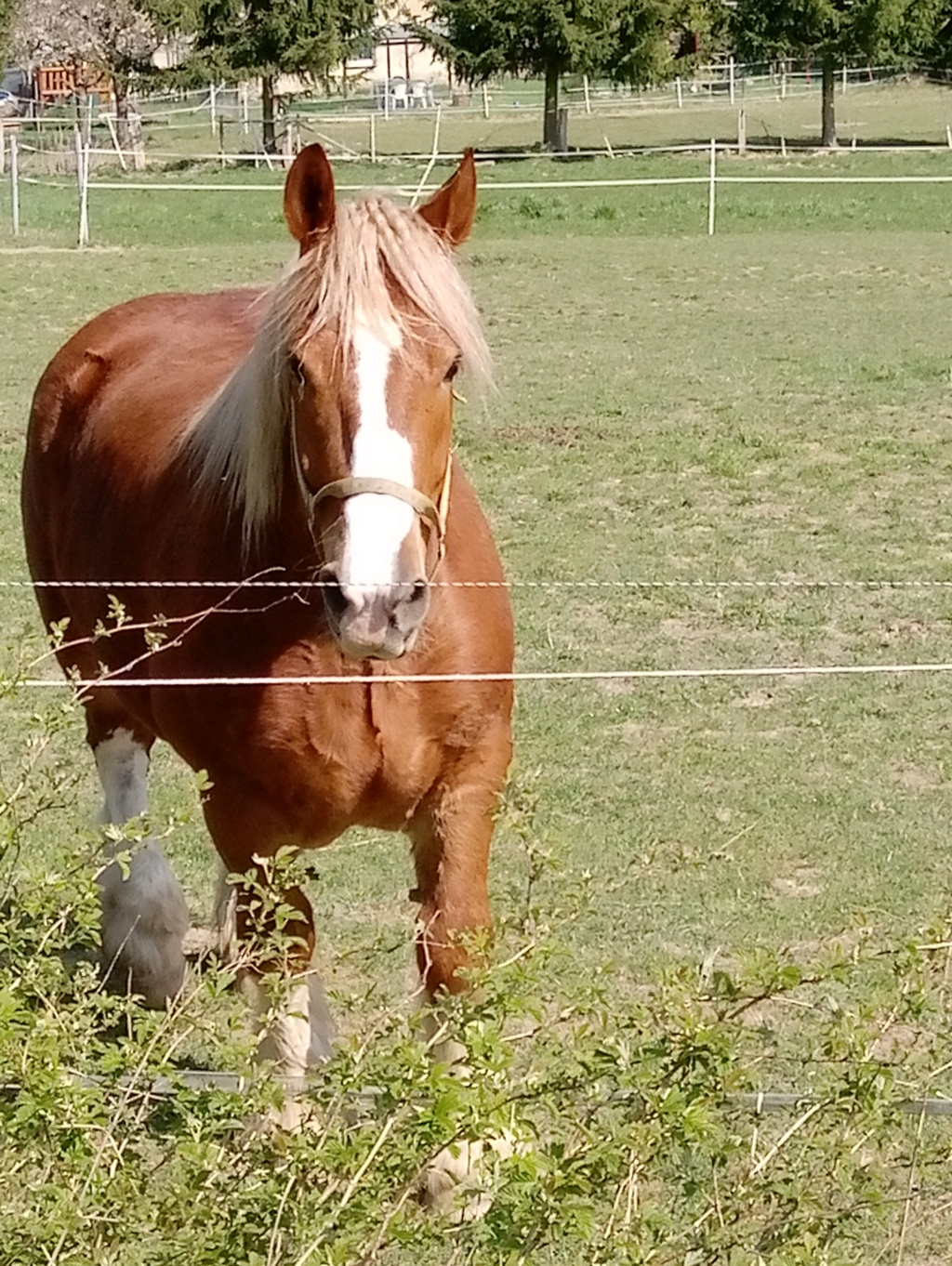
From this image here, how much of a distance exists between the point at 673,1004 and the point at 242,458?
1.63 metres

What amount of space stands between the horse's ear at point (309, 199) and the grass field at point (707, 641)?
0.95m

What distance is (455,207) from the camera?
3166 millimetres

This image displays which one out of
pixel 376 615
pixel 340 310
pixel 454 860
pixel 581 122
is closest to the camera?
pixel 376 615

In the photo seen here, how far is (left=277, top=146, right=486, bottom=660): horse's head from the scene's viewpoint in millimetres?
2688

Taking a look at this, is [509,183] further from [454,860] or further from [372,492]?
[372,492]

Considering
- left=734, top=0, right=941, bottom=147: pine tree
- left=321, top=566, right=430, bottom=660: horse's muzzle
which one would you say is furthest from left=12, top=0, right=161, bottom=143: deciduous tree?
left=321, top=566, right=430, bottom=660: horse's muzzle

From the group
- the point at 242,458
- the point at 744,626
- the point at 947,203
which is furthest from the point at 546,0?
the point at 242,458

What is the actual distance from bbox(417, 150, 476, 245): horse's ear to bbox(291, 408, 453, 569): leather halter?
418mm

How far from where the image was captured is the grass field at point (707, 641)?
387cm

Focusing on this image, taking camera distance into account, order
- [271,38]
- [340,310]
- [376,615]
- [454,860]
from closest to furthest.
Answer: [376,615] < [340,310] < [454,860] < [271,38]

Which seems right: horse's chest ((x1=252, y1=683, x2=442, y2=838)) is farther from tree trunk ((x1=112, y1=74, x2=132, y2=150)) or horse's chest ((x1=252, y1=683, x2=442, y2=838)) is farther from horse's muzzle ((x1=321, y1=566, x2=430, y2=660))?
tree trunk ((x1=112, y1=74, x2=132, y2=150))

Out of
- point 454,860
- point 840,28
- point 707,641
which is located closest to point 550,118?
point 840,28

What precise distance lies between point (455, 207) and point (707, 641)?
11.3 ft

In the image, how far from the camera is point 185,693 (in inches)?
133
